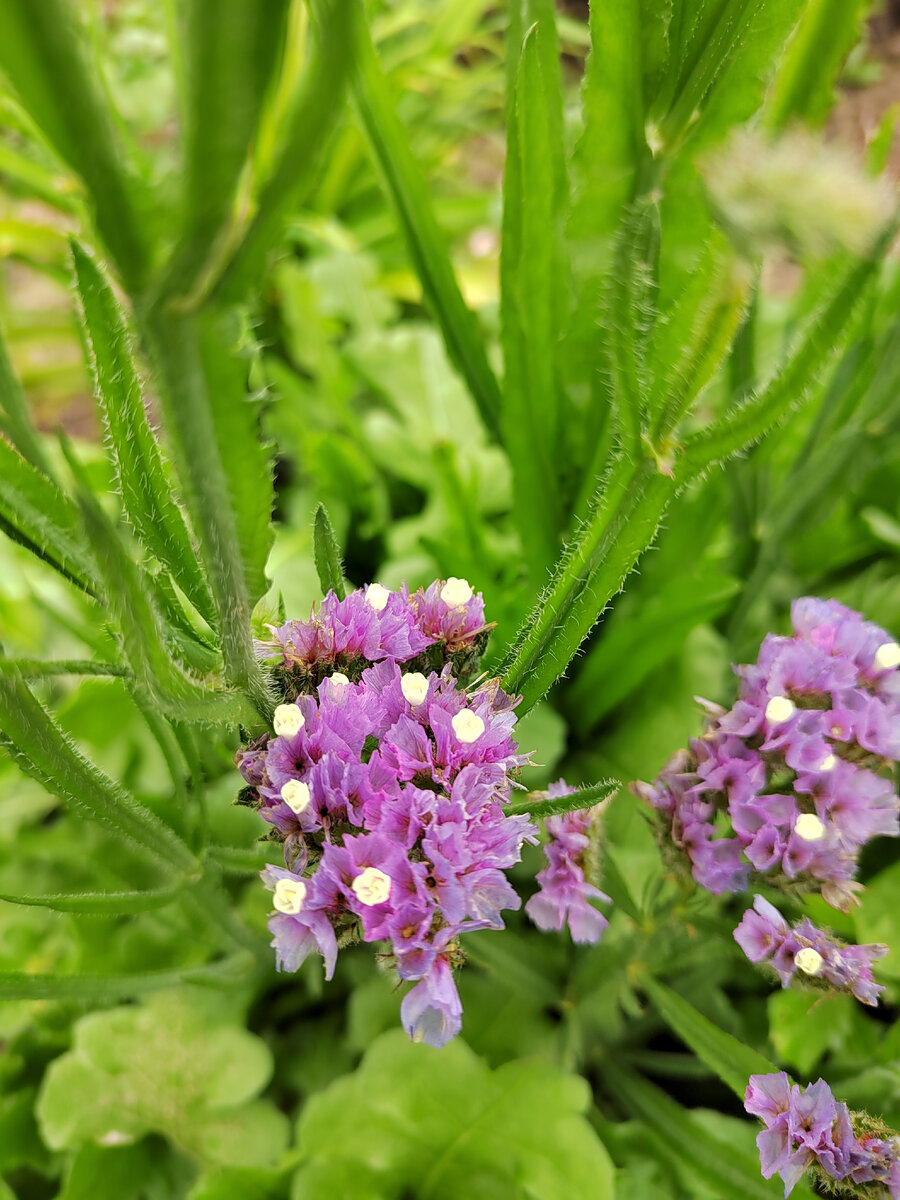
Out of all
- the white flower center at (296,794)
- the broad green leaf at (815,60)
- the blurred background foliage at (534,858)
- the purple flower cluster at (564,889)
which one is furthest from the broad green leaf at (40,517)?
the broad green leaf at (815,60)

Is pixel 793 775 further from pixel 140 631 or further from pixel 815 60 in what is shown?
pixel 815 60

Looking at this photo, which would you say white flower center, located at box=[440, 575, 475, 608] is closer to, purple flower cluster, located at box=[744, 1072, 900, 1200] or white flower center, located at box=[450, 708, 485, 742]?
white flower center, located at box=[450, 708, 485, 742]

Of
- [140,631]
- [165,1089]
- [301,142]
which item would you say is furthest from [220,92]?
[165,1089]

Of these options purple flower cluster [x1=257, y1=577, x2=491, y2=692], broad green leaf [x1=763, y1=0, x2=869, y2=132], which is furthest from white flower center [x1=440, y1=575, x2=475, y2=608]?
broad green leaf [x1=763, y1=0, x2=869, y2=132]

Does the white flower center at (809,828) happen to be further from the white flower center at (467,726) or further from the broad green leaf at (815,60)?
the broad green leaf at (815,60)

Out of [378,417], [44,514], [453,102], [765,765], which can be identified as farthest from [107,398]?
[453,102]
